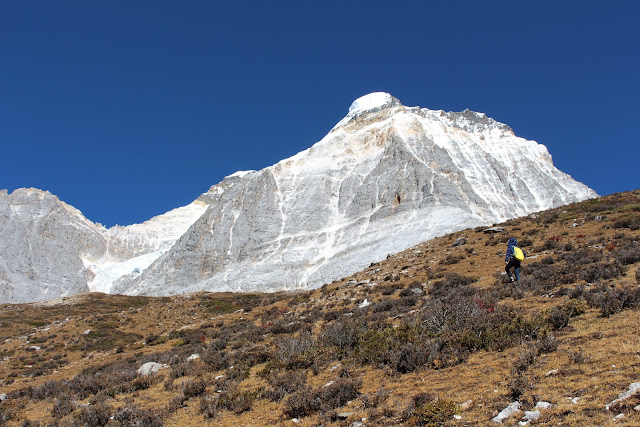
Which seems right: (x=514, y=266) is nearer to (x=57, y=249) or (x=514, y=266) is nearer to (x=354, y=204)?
(x=354, y=204)

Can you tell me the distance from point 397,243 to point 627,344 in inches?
2562

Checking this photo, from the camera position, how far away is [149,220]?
198750 mm

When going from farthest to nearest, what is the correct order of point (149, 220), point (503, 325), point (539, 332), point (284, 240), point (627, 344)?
1. point (149, 220)
2. point (284, 240)
3. point (503, 325)
4. point (539, 332)
5. point (627, 344)

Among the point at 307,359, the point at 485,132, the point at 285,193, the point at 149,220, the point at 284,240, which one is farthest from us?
the point at 149,220

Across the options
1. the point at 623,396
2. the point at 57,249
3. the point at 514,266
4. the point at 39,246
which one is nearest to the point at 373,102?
the point at 57,249

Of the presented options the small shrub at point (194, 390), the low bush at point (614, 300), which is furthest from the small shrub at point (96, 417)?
the low bush at point (614, 300)

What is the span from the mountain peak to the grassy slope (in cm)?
14747

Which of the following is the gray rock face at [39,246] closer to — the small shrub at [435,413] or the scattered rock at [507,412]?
the small shrub at [435,413]

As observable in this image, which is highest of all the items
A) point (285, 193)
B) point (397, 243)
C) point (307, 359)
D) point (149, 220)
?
point (149, 220)

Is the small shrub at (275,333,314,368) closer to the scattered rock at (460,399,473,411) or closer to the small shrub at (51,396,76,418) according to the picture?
the scattered rock at (460,399,473,411)

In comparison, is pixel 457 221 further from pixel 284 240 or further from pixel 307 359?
pixel 307 359

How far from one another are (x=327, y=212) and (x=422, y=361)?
91.6 meters

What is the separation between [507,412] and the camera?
6.49 meters

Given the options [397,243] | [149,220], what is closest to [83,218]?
[149,220]
